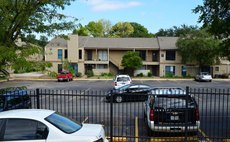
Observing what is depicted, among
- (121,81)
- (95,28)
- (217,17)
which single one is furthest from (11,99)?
(95,28)

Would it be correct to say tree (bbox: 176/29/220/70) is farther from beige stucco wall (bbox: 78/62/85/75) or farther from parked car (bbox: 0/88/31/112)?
parked car (bbox: 0/88/31/112)

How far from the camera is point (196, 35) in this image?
51312 millimetres

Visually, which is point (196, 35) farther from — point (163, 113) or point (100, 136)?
point (100, 136)

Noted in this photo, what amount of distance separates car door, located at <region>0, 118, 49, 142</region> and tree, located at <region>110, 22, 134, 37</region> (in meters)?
89.3

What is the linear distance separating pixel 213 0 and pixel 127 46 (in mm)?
43144

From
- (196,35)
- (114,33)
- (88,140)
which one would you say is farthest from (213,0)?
(114,33)

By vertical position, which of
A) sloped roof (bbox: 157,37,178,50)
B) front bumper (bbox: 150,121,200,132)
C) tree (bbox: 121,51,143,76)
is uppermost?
sloped roof (bbox: 157,37,178,50)

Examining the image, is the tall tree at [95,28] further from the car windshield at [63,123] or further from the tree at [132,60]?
the car windshield at [63,123]

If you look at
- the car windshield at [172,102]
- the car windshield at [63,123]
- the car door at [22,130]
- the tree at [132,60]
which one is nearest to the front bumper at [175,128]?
the car windshield at [172,102]

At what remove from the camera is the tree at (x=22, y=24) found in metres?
9.20

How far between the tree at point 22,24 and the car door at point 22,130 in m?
2.57

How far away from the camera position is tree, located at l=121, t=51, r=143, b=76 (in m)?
51.9

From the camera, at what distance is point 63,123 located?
718 cm

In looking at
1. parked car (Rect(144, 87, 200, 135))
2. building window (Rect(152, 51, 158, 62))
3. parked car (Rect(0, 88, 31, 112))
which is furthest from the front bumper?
building window (Rect(152, 51, 158, 62))
